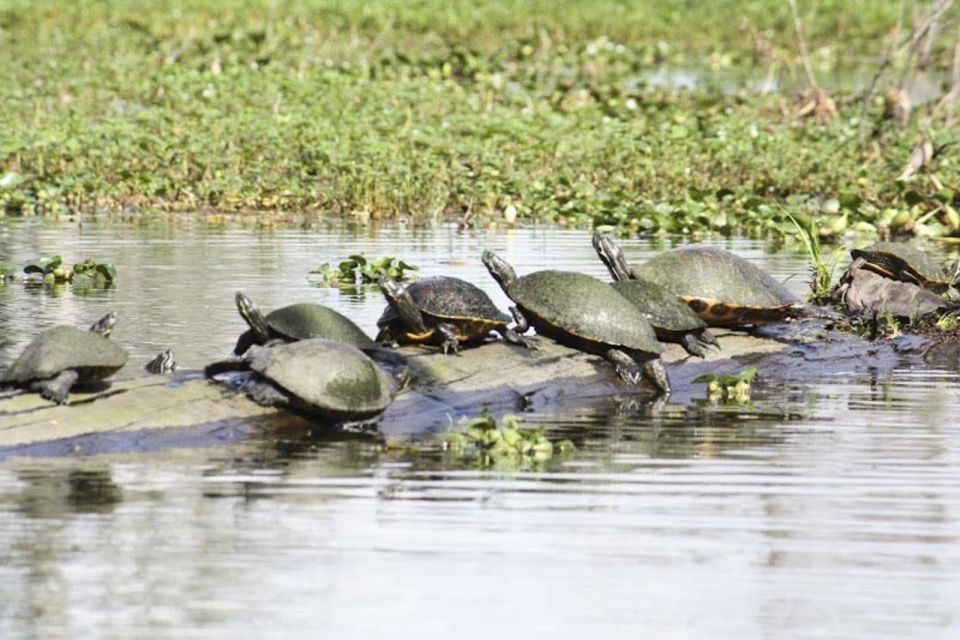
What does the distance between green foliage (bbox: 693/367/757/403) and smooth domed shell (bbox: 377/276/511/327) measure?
1163mm

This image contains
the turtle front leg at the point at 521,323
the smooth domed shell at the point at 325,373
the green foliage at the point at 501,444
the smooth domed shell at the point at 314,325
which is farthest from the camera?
the turtle front leg at the point at 521,323

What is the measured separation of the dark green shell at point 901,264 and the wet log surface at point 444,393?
671 mm

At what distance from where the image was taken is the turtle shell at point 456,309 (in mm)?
9672

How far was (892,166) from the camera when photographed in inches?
844

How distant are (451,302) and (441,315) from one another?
0.09 meters

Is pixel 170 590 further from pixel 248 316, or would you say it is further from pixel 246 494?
pixel 248 316

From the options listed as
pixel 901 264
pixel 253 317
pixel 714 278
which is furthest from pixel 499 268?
pixel 901 264

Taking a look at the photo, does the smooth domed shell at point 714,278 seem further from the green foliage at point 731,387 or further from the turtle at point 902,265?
the turtle at point 902,265

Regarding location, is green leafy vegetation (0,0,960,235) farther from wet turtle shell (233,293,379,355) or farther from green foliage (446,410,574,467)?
green foliage (446,410,574,467)

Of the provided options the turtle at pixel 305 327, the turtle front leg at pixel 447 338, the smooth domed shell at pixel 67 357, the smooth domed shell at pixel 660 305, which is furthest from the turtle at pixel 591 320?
the smooth domed shell at pixel 67 357

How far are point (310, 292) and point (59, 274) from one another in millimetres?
1875

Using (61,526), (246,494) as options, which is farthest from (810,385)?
(61,526)

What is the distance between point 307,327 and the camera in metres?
9.27

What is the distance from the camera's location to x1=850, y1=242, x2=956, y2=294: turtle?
39.5ft
